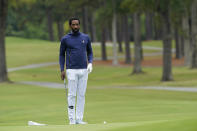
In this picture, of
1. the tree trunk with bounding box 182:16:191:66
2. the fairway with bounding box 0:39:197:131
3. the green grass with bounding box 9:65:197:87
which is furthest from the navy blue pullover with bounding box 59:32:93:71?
the tree trunk with bounding box 182:16:191:66

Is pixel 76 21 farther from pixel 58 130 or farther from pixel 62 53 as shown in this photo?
pixel 58 130

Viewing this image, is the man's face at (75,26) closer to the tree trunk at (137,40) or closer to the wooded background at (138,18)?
the wooded background at (138,18)

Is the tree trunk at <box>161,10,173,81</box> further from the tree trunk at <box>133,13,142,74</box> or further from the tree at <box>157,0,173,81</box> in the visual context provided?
the tree trunk at <box>133,13,142,74</box>

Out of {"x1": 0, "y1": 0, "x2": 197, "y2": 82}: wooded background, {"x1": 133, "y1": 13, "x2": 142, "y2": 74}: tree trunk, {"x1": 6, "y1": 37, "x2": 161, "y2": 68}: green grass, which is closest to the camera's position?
{"x1": 0, "y1": 0, "x2": 197, "y2": 82}: wooded background

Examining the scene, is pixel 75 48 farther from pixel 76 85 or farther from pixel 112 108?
pixel 112 108

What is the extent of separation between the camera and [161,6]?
119 feet

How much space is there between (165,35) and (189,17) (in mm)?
15751

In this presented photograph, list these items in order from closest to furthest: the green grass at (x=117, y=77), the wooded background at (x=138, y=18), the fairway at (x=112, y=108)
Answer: the fairway at (x=112, y=108) → the wooded background at (x=138, y=18) → the green grass at (x=117, y=77)

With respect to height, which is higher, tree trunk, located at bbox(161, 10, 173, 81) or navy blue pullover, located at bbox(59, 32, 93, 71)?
navy blue pullover, located at bbox(59, 32, 93, 71)

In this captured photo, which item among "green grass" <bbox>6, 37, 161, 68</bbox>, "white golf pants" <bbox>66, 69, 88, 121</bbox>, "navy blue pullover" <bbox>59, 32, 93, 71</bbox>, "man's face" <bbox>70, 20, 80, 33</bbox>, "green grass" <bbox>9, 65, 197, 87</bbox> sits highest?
"man's face" <bbox>70, 20, 80, 33</bbox>

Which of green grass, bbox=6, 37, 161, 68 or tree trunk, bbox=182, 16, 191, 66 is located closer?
tree trunk, bbox=182, 16, 191, 66

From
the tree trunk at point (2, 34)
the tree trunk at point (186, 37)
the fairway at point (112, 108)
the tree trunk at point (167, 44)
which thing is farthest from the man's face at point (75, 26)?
the tree trunk at point (186, 37)

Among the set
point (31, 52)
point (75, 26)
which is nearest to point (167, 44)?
point (75, 26)

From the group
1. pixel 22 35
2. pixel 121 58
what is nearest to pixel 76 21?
pixel 121 58
